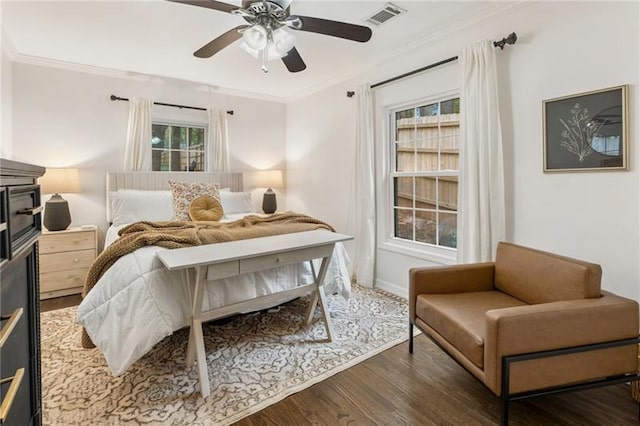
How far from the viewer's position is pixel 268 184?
491 cm

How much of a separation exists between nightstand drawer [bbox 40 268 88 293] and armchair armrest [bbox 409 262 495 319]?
337cm

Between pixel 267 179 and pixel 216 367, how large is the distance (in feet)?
10.3

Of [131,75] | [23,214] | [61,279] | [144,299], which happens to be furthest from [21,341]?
[131,75]

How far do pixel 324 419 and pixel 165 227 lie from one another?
75.1 inches

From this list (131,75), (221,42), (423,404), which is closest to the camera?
(423,404)

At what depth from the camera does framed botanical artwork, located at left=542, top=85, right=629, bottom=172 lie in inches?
78.2

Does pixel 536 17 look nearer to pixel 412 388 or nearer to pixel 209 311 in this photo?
pixel 412 388

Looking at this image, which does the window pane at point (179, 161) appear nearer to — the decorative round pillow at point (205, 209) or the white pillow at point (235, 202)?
the white pillow at point (235, 202)

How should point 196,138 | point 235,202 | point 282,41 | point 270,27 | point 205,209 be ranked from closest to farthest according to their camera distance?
point 270,27
point 282,41
point 205,209
point 235,202
point 196,138

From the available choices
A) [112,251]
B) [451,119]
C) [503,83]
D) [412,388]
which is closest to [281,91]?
[451,119]

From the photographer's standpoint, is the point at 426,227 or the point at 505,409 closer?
the point at 505,409

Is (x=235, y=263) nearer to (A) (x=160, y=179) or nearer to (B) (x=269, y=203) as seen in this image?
(A) (x=160, y=179)

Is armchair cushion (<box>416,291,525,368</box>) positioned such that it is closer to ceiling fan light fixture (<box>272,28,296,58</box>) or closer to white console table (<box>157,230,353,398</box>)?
white console table (<box>157,230,353,398</box>)

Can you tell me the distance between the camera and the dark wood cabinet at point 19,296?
0.79 m
